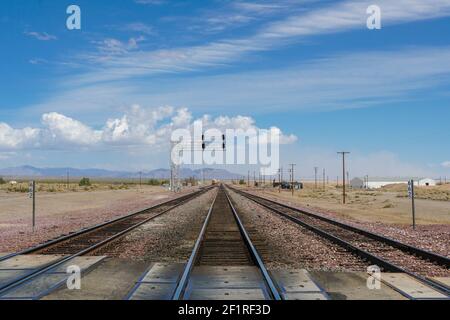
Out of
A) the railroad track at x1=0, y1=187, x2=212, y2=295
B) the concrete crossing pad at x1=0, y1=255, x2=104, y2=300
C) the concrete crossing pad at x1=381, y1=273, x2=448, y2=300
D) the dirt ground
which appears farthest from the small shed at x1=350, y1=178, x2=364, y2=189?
the concrete crossing pad at x1=381, y1=273, x2=448, y2=300

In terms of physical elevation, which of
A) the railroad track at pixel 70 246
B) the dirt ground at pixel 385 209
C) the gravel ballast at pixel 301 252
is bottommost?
the dirt ground at pixel 385 209

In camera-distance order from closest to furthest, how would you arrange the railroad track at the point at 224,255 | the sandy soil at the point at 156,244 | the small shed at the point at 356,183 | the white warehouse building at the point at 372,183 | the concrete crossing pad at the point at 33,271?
the concrete crossing pad at the point at 33,271 → the railroad track at the point at 224,255 → the sandy soil at the point at 156,244 → the small shed at the point at 356,183 → the white warehouse building at the point at 372,183

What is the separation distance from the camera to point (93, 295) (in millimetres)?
8742

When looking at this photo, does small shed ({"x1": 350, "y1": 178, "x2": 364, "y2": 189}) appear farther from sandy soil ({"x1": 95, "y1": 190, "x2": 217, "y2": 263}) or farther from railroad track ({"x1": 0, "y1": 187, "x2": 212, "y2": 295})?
railroad track ({"x1": 0, "y1": 187, "x2": 212, "y2": 295})

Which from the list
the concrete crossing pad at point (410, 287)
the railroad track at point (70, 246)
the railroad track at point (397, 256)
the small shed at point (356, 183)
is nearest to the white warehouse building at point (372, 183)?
the small shed at point (356, 183)

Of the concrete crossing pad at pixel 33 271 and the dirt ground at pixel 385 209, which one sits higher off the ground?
the concrete crossing pad at pixel 33 271

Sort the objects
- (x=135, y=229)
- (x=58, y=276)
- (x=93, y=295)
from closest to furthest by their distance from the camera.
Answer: (x=93, y=295)
(x=58, y=276)
(x=135, y=229)

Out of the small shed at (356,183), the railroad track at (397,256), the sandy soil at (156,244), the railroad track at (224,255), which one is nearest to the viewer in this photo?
the railroad track at (224,255)

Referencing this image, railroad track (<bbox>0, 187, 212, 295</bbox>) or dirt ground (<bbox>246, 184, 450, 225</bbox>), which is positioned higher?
railroad track (<bbox>0, 187, 212, 295</bbox>)

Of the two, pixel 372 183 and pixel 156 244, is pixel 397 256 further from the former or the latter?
pixel 372 183

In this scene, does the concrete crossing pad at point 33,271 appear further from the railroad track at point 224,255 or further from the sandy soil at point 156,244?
the railroad track at point 224,255
